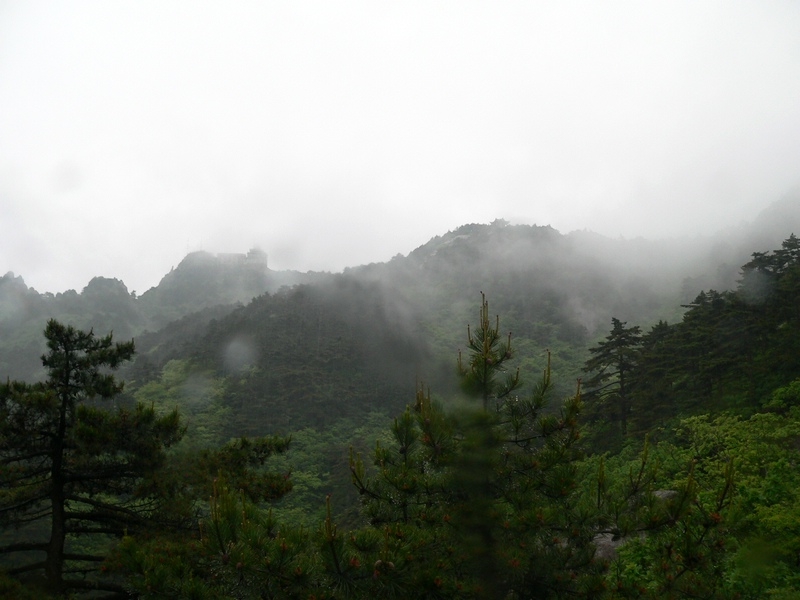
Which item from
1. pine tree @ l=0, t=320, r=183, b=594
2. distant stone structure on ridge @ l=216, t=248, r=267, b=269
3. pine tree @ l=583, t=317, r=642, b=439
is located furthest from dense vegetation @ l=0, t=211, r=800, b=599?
distant stone structure on ridge @ l=216, t=248, r=267, b=269

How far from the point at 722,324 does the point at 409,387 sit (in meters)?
23.4

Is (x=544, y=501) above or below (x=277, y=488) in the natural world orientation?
above

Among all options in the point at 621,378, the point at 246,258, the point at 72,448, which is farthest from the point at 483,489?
the point at 246,258

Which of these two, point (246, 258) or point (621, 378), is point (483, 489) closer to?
point (621, 378)

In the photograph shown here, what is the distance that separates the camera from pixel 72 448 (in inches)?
293

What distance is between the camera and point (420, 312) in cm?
5422

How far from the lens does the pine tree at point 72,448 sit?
23.1 feet

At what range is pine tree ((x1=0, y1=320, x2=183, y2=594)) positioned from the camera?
7.03 m

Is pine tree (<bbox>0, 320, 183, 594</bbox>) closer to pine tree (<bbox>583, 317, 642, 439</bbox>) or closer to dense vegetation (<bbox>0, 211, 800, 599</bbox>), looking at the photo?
dense vegetation (<bbox>0, 211, 800, 599</bbox>)

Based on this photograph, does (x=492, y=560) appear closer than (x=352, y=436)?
Yes

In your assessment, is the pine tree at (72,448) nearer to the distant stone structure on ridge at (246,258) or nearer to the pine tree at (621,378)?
the pine tree at (621,378)

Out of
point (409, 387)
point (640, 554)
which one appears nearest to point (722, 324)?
point (640, 554)

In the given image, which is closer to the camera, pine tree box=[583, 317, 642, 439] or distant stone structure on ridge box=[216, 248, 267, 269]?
pine tree box=[583, 317, 642, 439]

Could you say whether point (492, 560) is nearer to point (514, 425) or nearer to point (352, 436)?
point (514, 425)
